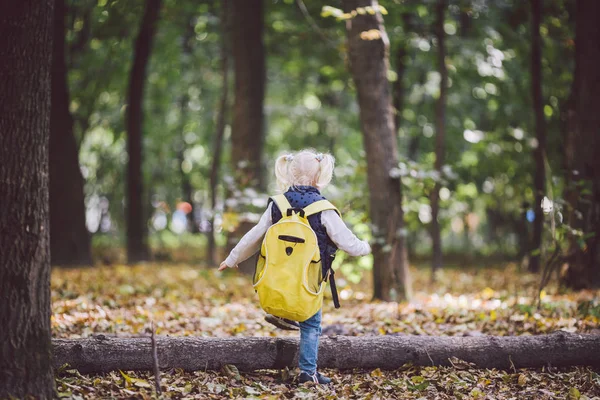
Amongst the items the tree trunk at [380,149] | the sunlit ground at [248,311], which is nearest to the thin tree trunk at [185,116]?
the sunlit ground at [248,311]

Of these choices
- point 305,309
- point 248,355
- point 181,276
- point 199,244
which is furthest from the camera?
point 199,244

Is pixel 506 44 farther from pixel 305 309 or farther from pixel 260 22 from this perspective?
pixel 305 309

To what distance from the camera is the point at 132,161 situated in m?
15.3

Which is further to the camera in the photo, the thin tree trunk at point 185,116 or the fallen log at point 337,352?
the thin tree trunk at point 185,116

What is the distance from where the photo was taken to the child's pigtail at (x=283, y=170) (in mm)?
4863

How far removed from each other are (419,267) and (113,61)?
32.1 ft

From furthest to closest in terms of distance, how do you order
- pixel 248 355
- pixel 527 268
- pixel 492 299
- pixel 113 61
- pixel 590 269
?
1. pixel 113 61
2. pixel 527 268
3. pixel 590 269
4. pixel 492 299
5. pixel 248 355

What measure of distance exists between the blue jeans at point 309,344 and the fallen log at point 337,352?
0.23m

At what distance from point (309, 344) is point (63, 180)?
29.0 ft

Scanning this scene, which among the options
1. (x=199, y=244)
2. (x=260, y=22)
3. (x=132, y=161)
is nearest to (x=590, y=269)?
(x=260, y=22)

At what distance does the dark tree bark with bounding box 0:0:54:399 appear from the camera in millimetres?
3654

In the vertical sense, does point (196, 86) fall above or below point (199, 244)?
above

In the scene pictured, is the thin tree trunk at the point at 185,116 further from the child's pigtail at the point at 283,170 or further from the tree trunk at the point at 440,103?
the child's pigtail at the point at 283,170

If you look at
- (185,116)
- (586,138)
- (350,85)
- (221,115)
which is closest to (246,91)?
(221,115)
